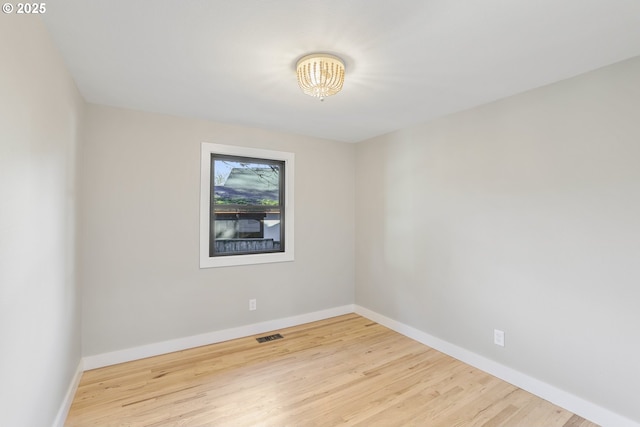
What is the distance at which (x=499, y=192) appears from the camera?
250 cm

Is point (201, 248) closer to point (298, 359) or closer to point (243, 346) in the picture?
point (243, 346)

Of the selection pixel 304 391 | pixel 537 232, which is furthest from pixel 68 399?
pixel 537 232

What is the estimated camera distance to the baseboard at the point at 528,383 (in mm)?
1900

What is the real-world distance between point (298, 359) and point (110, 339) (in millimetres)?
1691

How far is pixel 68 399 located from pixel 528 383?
3.34 metres

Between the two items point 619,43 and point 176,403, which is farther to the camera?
point 176,403

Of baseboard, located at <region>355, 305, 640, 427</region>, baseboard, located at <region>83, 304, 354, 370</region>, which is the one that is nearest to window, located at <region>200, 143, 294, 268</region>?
baseboard, located at <region>83, 304, 354, 370</region>

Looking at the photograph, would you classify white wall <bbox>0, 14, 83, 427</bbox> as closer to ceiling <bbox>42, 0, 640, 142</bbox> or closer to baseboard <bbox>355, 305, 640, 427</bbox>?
ceiling <bbox>42, 0, 640, 142</bbox>

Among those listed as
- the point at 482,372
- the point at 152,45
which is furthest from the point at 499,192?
the point at 152,45

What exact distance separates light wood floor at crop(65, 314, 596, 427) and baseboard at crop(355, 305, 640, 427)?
0.19 feet

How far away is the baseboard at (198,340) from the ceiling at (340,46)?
2.23m

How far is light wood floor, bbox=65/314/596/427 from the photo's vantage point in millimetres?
1957

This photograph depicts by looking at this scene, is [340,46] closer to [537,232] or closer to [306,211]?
[537,232]

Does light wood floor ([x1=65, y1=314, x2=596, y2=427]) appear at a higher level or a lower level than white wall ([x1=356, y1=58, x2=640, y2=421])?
lower
